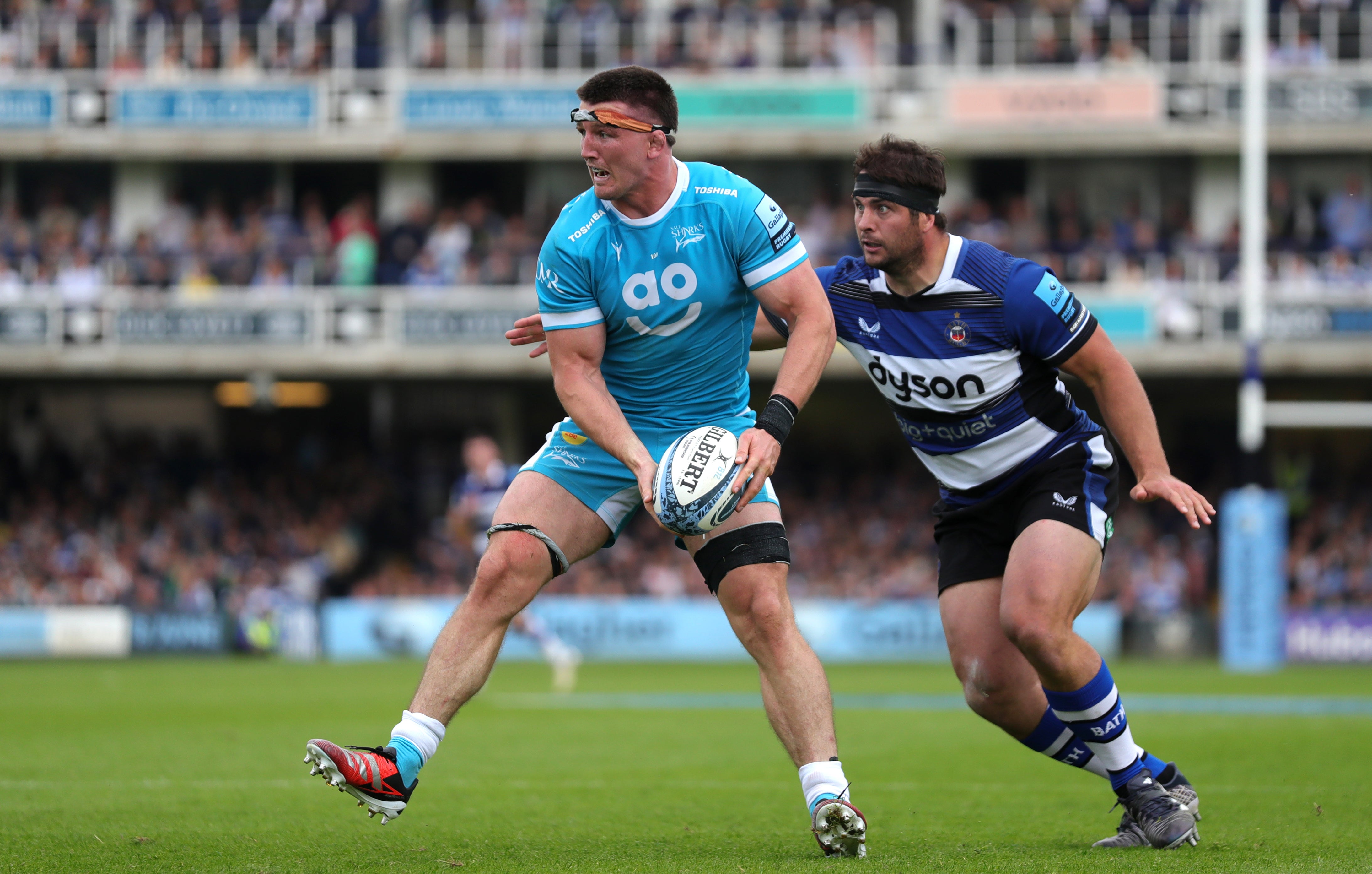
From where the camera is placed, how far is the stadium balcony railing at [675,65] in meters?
27.1

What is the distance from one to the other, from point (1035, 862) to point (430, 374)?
23585 mm

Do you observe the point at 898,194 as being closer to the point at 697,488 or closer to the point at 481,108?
the point at 697,488

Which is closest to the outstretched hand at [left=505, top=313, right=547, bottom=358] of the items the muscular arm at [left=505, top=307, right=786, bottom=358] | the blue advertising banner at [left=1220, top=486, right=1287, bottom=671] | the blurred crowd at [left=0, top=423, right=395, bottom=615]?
the muscular arm at [left=505, top=307, right=786, bottom=358]

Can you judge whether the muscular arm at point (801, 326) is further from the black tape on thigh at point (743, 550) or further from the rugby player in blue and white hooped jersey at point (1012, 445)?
the black tape on thigh at point (743, 550)

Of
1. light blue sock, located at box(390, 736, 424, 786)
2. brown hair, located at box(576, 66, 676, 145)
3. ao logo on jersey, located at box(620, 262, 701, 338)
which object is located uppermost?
brown hair, located at box(576, 66, 676, 145)

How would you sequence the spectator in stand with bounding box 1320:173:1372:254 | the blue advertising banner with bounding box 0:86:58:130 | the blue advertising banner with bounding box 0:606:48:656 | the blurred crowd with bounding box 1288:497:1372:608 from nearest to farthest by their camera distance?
the blurred crowd with bounding box 1288:497:1372:608
the blue advertising banner with bounding box 0:606:48:656
the spectator in stand with bounding box 1320:173:1372:254
the blue advertising banner with bounding box 0:86:58:130

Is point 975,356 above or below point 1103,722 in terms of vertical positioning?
above

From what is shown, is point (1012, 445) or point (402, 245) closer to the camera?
point (1012, 445)

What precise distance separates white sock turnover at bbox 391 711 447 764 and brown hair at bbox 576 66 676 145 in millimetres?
2090

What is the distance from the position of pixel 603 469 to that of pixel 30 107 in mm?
26732

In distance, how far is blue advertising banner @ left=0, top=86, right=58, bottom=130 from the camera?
2902cm

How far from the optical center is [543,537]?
5.57 m

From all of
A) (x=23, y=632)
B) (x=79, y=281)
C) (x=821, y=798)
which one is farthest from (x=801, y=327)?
(x=79, y=281)

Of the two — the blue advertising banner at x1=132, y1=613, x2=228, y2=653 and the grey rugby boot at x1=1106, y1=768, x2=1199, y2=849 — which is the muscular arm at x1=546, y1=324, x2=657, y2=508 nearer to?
the grey rugby boot at x1=1106, y1=768, x2=1199, y2=849
